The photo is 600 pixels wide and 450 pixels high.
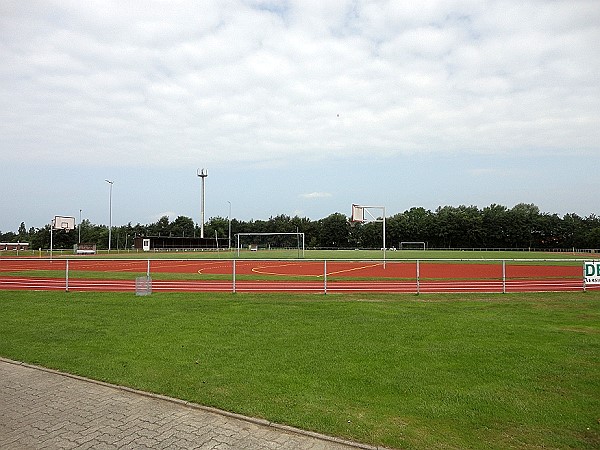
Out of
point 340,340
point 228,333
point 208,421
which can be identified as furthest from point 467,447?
point 228,333

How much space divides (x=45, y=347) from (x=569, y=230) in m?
121

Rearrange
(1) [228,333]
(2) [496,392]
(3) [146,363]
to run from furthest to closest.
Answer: (1) [228,333] < (3) [146,363] < (2) [496,392]

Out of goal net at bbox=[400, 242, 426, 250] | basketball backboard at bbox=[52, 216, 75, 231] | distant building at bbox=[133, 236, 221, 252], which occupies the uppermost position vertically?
basketball backboard at bbox=[52, 216, 75, 231]

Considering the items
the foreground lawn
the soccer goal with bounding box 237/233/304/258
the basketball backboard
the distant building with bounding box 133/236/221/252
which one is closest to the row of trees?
the distant building with bounding box 133/236/221/252

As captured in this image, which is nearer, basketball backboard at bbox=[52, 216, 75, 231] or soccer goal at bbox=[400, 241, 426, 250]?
basketball backboard at bbox=[52, 216, 75, 231]

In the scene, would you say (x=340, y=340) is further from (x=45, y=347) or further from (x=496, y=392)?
(x=45, y=347)

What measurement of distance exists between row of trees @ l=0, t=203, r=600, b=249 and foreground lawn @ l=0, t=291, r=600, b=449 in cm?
9675

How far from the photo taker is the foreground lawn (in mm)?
4945

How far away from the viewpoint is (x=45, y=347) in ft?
27.3

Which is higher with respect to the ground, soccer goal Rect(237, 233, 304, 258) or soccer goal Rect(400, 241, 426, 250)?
soccer goal Rect(237, 233, 304, 258)

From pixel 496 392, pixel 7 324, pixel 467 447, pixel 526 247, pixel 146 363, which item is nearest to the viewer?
pixel 467 447

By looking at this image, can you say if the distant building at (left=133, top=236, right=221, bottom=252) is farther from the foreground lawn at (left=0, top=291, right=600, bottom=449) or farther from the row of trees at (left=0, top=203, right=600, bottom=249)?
the foreground lawn at (left=0, top=291, right=600, bottom=449)

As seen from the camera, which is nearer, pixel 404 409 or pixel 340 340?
pixel 404 409

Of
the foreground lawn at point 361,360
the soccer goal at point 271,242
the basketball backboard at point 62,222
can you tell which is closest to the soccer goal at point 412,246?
the soccer goal at point 271,242
